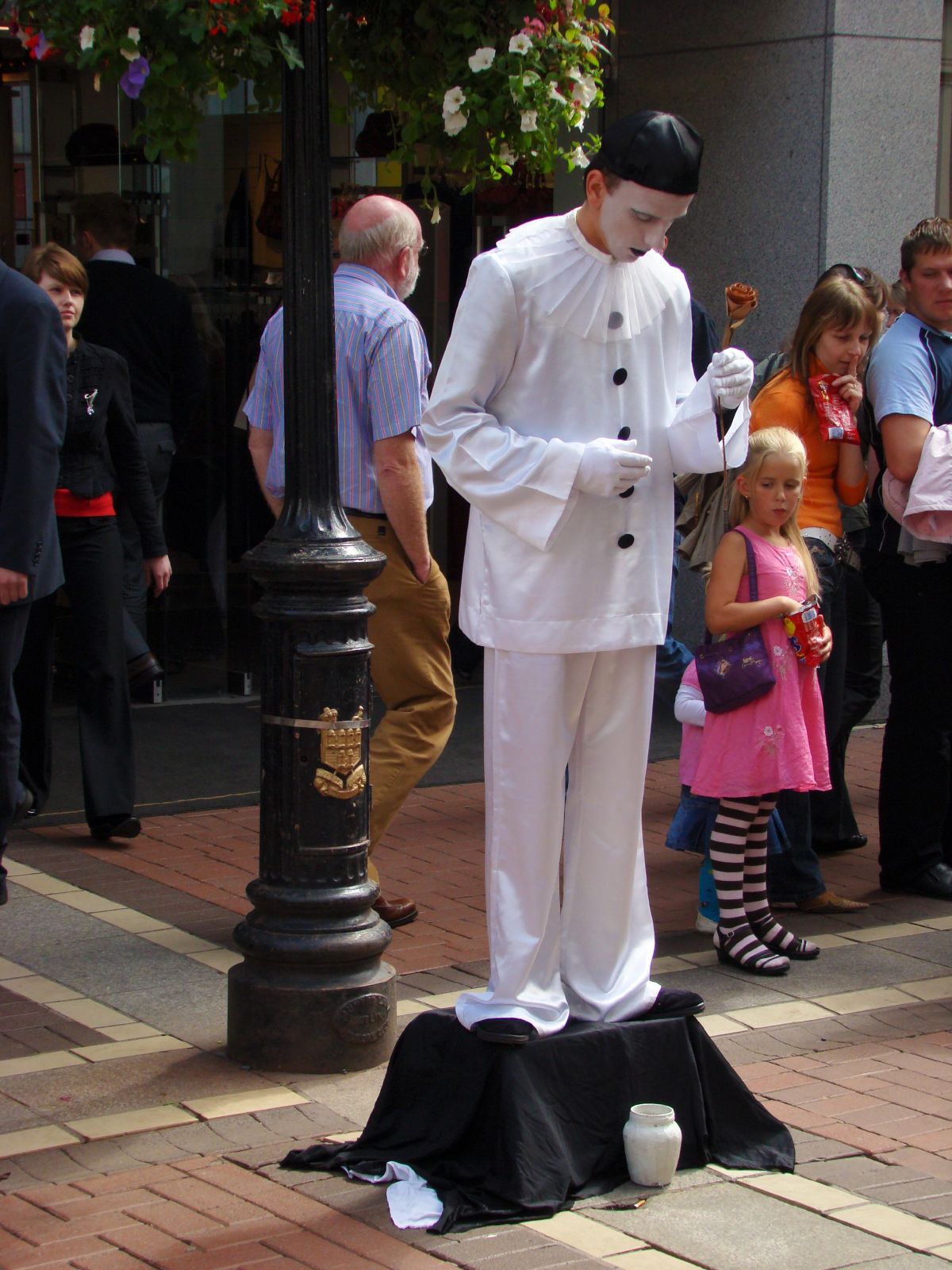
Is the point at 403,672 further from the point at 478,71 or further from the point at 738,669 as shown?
the point at 478,71

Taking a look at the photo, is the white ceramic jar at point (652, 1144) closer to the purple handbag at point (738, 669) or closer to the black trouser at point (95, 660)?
the purple handbag at point (738, 669)

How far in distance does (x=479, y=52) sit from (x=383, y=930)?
6.97 feet

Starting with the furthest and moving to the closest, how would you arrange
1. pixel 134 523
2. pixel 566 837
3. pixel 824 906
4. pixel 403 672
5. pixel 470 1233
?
pixel 134 523, pixel 824 906, pixel 403 672, pixel 566 837, pixel 470 1233

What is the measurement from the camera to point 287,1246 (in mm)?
3688

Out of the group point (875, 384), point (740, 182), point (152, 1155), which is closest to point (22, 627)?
point (152, 1155)

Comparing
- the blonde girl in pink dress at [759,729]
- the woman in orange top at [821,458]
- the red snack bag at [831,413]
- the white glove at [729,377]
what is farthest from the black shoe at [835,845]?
the white glove at [729,377]

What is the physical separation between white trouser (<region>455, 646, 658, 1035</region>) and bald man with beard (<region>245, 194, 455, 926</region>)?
5.52 ft

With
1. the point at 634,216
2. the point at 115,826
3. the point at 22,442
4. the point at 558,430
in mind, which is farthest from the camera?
the point at 115,826

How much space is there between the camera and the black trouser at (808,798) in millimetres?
6133

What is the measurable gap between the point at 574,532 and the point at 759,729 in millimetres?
1766

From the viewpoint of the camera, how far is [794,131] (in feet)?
29.3

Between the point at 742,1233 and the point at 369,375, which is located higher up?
the point at 369,375

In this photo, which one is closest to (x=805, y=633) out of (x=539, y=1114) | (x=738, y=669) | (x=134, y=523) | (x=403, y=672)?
(x=738, y=669)

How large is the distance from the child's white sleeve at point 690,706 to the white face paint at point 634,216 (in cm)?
261
